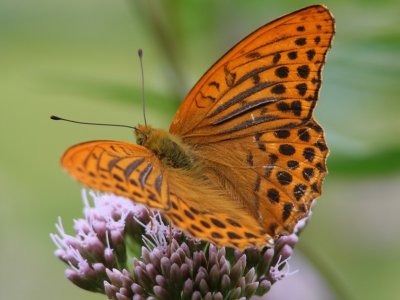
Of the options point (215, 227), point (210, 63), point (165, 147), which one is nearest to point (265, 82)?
point (165, 147)

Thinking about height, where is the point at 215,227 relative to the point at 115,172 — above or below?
below

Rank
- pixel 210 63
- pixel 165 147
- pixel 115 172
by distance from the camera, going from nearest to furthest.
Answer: pixel 115 172 < pixel 165 147 < pixel 210 63

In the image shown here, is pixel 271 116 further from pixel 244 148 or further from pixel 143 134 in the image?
pixel 143 134

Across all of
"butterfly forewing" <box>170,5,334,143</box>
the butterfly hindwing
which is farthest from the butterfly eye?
the butterfly hindwing

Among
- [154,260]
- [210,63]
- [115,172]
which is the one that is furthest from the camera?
[210,63]

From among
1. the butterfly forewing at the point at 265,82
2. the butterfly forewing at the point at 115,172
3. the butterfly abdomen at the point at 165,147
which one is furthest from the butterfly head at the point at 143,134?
the butterfly forewing at the point at 115,172

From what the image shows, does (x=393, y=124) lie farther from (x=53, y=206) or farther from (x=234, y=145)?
(x=53, y=206)

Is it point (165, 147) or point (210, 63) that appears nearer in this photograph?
point (165, 147)
